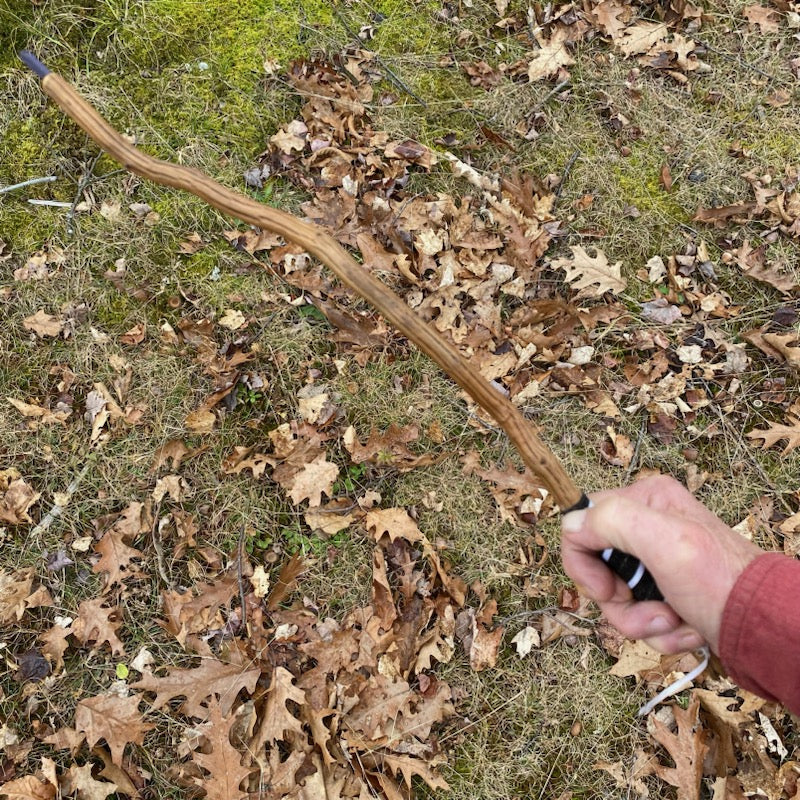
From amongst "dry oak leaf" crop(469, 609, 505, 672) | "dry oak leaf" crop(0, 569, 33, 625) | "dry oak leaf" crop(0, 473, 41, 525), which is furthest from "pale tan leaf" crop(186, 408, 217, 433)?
"dry oak leaf" crop(469, 609, 505, 672)

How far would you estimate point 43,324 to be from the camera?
409 cm

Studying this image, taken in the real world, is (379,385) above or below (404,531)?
above

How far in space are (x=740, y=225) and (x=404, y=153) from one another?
2.38 meters

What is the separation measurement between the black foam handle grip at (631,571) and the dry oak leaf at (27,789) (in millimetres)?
3185

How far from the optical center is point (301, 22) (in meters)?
4.46

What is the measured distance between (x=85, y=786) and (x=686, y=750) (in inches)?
129

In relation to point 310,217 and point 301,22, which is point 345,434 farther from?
point 301,22

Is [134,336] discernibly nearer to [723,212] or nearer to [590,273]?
[590,273]

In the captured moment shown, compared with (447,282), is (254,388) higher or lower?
lower

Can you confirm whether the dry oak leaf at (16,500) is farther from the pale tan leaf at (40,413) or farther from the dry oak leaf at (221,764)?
the dry oak leaf at (221,764)

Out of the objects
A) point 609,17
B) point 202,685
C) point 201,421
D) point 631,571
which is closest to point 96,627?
point 202,685

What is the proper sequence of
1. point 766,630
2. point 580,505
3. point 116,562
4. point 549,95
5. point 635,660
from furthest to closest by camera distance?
point 549,95, point 116,562, point 635,660, point 580,505, point 766,630

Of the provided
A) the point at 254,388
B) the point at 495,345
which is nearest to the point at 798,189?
the point at 495,345

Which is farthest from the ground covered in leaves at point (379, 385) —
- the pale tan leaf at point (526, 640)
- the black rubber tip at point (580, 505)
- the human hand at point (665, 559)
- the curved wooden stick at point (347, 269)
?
the curved wooden stick at point (347, 269)
